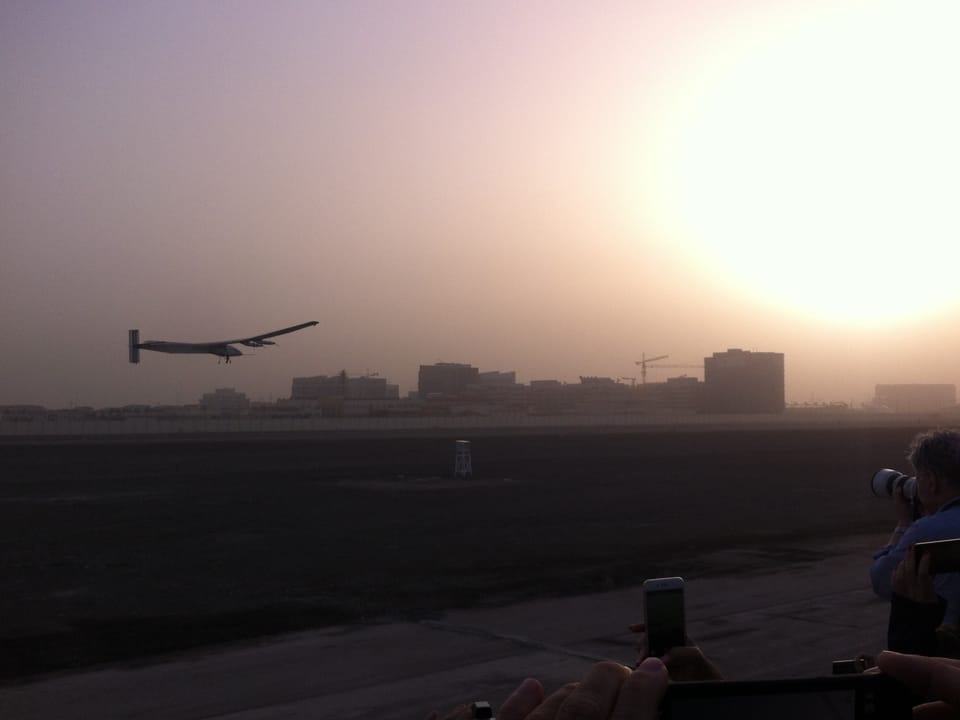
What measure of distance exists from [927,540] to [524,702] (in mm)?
2765

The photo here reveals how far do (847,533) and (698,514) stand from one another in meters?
4.38

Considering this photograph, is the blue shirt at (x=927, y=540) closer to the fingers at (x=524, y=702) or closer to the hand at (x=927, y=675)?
the hand at (x=927, y=675)

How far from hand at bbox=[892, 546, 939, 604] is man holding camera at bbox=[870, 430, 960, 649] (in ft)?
2.80

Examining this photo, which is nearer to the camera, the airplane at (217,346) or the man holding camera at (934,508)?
the man holding camera at (934,508)

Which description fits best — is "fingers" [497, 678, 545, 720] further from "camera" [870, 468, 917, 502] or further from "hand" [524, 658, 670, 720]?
"camera" [870, 468, 917, 502]

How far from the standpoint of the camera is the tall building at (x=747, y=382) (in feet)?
607

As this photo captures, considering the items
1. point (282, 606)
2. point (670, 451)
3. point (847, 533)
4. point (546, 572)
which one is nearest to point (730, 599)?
point (546, 572)

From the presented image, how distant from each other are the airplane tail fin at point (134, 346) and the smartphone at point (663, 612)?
55560 millimetres

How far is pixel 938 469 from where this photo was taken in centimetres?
448

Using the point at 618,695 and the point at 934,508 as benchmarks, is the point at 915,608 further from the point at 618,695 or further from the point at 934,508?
the point at 618,695

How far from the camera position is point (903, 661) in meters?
2.06

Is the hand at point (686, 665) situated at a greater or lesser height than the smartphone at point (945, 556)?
lesser

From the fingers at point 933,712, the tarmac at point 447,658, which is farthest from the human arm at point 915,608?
the tarmac at point 447,658

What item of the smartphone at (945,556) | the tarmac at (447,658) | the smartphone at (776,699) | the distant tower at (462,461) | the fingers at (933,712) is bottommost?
the tarmac at (447,658)
